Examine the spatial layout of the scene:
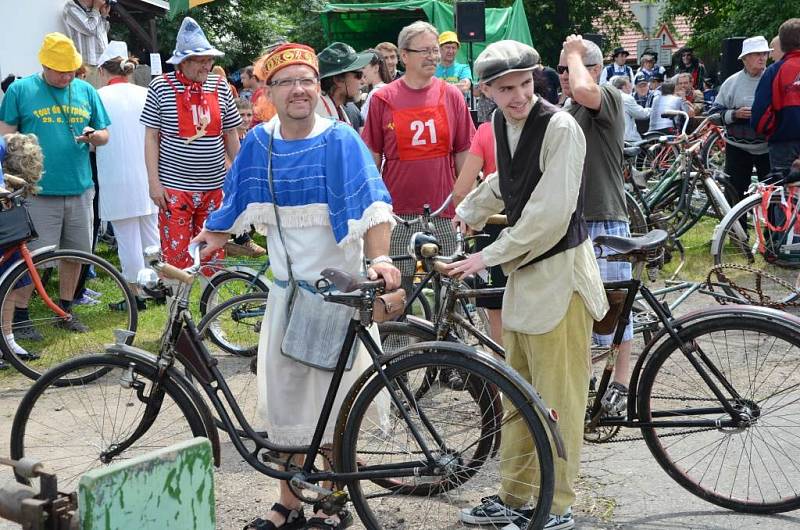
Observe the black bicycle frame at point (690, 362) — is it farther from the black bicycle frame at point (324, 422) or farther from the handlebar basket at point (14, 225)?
the handlebar basket at point (14, 225)

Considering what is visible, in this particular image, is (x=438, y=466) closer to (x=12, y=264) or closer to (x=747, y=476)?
(x=747, y=476)

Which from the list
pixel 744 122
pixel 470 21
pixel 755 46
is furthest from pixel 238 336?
pixel 470 21

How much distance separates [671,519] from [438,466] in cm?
111

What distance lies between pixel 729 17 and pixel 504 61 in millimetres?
25910

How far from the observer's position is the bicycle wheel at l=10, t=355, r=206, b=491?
13.0ft

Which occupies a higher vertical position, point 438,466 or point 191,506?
point 191,506

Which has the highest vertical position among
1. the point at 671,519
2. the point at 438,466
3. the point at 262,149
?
the point at 262,149

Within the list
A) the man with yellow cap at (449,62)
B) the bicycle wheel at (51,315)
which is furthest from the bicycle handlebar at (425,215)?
the man with yellow cap at (449,62)

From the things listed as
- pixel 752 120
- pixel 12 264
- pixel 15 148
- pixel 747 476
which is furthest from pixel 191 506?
pixel 752 120

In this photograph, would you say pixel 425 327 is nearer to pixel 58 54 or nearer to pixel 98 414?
pixel 98 414

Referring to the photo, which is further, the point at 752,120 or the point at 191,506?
the point at 752,120

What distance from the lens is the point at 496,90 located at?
3807 millimetres

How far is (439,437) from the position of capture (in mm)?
3760

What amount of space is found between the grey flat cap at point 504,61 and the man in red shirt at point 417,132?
7.53 feet
